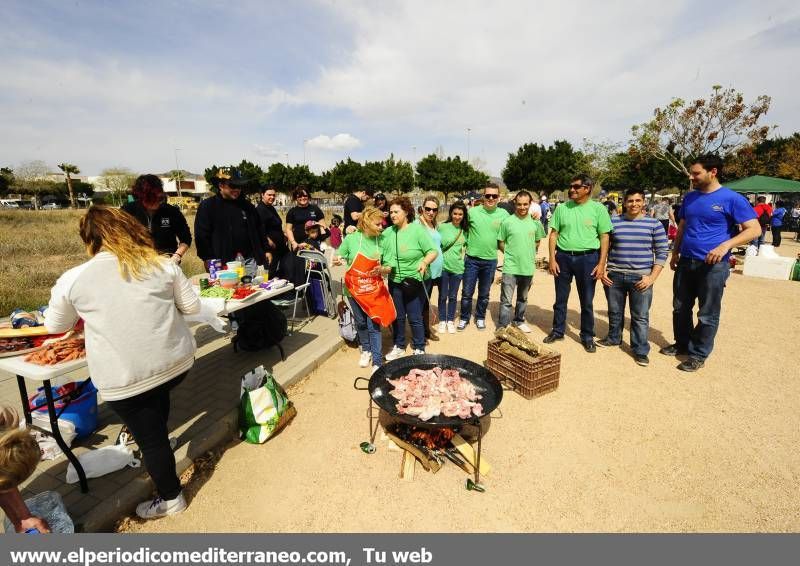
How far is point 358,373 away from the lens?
479 cm

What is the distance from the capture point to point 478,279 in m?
6.21

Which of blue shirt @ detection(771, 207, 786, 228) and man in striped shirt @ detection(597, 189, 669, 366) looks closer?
man in striped shirt @ detection(597, 189, 669, 366)

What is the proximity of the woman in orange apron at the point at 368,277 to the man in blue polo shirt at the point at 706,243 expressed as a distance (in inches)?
143

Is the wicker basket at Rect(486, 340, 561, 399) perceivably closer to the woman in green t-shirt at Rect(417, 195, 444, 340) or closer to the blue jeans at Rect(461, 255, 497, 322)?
the woman in green t-shirt at Rect(417, 195, 444, 340)

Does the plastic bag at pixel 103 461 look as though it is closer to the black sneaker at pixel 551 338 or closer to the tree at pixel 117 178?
the black sneaker at pixel 551 338

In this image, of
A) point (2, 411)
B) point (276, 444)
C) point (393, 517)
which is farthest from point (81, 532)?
point (393, 517)

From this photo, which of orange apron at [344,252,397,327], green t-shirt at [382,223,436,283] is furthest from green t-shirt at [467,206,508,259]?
orange apron at [344,252,397,327]

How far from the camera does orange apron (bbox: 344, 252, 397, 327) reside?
14.4ft

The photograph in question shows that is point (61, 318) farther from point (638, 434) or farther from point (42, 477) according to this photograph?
point (638, 434)

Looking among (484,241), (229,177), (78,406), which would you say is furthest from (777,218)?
(78,406)

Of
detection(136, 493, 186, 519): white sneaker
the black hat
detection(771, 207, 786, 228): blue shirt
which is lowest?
detection(136, 493, 186, 519): white sneaker

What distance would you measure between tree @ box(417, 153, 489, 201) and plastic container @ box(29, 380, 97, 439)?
4862 centimetres

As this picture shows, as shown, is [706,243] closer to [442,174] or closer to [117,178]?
[442,174]

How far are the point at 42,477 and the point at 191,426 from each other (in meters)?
1.02
